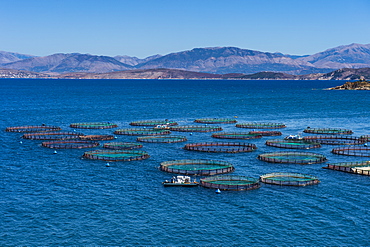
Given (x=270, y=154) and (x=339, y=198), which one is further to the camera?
(x=270, y=154)

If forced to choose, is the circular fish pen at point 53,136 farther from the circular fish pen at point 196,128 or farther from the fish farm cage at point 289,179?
the fish farm cage at point 289,179

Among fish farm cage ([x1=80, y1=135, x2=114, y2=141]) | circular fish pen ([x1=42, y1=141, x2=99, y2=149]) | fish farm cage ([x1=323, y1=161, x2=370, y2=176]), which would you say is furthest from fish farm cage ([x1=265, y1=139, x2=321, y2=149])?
circular fish pen ([x1=42, y1=141, x2=99, y2=149])

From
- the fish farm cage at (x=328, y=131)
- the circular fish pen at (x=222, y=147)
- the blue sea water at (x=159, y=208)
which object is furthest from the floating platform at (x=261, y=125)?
the blue sea water at (x=159, y=208)

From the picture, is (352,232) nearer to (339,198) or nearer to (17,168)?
(339,198)

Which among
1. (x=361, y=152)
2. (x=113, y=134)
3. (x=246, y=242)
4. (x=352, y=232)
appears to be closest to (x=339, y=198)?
(x=352, y=232)

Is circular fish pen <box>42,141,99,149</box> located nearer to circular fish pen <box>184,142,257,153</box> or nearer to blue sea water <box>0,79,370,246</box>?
blue sea water <box>0,79,370,246</box>

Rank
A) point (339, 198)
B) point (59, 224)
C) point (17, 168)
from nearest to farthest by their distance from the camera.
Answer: point (59, 224), point (339, 198), point (17, 168)

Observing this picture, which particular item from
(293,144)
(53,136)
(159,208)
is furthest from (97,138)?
(159,208)
